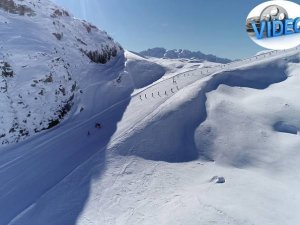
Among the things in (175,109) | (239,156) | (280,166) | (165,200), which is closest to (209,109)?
(175,109)

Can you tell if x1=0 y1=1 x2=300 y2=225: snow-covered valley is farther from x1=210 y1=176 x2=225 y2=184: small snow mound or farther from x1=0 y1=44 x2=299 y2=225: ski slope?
x1=210 y1=176 x2=225 y2=184: small snow mound

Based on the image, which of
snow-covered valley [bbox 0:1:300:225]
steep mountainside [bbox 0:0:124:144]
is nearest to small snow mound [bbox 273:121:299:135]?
snow-covered valley [bbox 0:1:300:225]

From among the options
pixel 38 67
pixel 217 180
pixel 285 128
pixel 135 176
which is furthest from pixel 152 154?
pixel 38 67

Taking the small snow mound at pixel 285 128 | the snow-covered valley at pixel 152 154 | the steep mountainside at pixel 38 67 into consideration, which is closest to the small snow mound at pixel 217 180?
the snow-covered valley at pixel 152 154

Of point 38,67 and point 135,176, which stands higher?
point 38,67

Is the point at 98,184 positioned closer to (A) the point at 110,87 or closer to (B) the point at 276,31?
(B) the point at 276,31

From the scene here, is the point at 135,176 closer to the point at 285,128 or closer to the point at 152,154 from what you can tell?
the point at 152,154

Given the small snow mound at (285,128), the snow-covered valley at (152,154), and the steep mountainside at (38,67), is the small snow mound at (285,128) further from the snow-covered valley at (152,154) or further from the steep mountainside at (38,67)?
the steep mountainside at (38,67)
